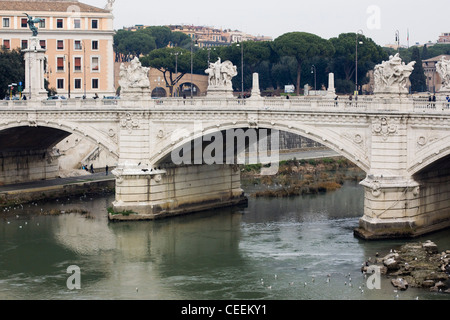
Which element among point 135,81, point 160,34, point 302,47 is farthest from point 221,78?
point 160,34

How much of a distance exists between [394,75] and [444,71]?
15.8 ft

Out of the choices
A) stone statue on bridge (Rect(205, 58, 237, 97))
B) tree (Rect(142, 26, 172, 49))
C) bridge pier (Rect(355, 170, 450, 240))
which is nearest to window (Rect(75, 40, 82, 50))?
stone statue on bridge (Rect(205, 58, 237, 97))

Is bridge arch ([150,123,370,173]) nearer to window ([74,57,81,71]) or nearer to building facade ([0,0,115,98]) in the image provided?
building facade ([0,0,115,98])

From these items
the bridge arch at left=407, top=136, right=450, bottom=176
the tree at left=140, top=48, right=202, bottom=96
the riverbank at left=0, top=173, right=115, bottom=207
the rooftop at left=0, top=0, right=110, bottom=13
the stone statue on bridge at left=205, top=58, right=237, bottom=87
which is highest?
the rooftop at left=0, top=0, right=110, bottom=13

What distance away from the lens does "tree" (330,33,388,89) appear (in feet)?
261

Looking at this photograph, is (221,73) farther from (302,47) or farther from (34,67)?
(302,47)

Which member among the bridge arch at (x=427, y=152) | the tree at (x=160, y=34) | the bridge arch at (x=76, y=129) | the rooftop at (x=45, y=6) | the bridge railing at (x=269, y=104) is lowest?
the bridge arch at (x=427, y=152)

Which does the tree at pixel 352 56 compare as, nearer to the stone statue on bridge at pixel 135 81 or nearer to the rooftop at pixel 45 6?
the rooftop at pixel 45 6

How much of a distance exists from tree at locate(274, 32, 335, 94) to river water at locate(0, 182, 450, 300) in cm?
2963

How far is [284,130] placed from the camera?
44.3 m

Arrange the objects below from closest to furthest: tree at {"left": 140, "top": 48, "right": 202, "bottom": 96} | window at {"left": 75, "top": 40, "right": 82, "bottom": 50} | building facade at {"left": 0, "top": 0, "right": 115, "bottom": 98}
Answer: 1. building facade at {"left": 0, "top": 0, "right": 115, "bottom": 98}
2. window at {"left": 75, "top": 40, "right": 82, "bottom": 50}
3. tree at {"left": 140, "top": 48, "right": 202, "bottom": 96}

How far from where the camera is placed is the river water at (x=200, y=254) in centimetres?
3494

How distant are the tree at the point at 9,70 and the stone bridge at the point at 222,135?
8.14 m

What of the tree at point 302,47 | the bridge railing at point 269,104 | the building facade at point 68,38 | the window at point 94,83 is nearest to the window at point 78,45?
the building facade at point 68,38
